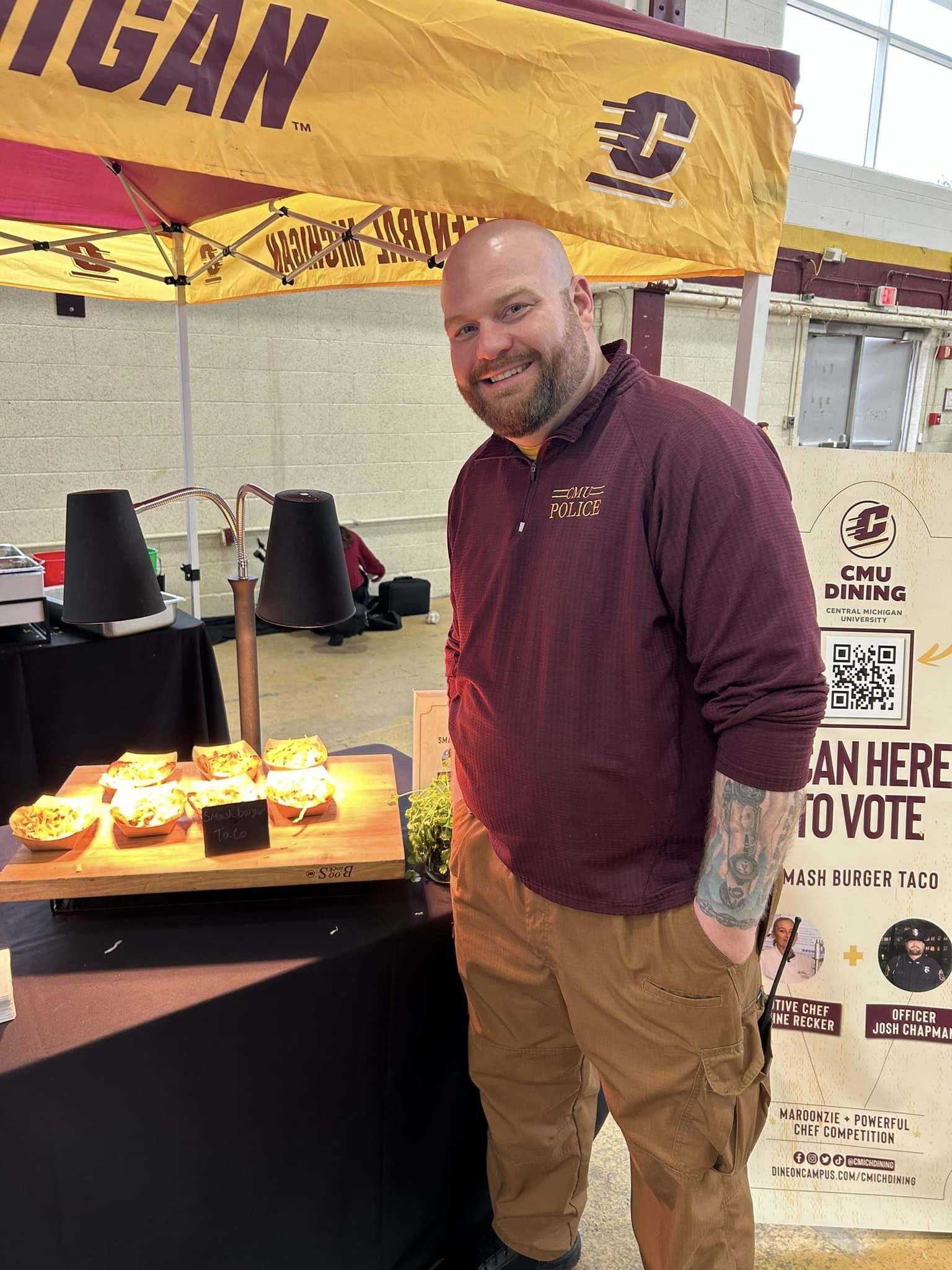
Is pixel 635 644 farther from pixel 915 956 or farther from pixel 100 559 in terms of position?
pixel 915 956

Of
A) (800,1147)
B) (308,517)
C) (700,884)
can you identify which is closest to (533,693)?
(700,884)

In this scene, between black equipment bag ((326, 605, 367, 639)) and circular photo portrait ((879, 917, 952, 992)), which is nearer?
circular photo portrait ((879, 917, 952, 992))

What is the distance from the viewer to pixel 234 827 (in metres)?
1.33

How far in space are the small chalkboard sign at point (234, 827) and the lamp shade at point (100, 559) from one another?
1.18 ft

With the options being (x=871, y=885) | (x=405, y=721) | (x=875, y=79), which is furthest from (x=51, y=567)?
(x=875, y=79)

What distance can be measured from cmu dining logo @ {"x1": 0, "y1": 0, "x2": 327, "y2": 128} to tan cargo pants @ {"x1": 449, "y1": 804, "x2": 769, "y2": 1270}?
3.45 ft

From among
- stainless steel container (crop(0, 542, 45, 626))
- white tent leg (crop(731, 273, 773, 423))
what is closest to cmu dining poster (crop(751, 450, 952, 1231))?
white tent leg (crop(731, 273, 773, 423))

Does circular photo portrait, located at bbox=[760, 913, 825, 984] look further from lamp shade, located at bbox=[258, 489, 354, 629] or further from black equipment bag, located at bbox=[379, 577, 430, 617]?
black equipment bag, located at bbox=[379, 577, 430, 617]

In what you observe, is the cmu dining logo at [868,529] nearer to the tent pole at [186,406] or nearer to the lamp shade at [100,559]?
the lamp shade at [100,559]

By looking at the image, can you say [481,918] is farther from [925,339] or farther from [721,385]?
[925,339]

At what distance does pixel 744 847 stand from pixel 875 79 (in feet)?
30.3

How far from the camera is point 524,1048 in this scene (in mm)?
1332

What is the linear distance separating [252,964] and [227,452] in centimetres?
511

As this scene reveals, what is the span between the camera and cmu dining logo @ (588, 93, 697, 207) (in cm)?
122
